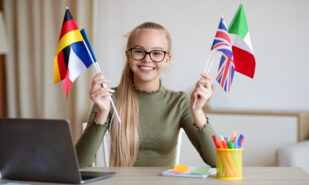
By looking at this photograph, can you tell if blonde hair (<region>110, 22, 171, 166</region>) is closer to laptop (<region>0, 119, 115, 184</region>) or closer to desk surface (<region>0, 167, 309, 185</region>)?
desk surface (<region>0, 167, 309, 185</region>)

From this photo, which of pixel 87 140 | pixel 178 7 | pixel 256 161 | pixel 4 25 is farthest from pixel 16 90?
pixel 87 140

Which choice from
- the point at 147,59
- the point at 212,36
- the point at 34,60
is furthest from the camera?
the point at 34,60

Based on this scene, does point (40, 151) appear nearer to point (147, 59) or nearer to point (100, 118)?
point (100, 118)

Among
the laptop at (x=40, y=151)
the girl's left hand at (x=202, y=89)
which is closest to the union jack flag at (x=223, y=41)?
the girl's left hand at (x=202, y=89)

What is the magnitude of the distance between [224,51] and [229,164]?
45 cm

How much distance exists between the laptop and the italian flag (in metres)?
0.67

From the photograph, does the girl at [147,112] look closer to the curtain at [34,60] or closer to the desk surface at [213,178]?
the desk surface at [213,178]

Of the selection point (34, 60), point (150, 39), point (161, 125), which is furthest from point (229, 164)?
point (34, 60)

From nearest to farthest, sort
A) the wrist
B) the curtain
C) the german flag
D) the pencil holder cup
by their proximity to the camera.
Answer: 1. the pencil holder cup
2. the german flag
3. the wrist
4. the curtain

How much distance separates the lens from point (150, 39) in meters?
1.92

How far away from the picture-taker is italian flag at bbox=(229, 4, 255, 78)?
1590 mm

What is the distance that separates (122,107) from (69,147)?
73 cm

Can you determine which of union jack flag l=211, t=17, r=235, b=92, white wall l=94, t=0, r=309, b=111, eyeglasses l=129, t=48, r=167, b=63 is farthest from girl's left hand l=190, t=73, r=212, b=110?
white wall l=94, t=0, r=309, b=111

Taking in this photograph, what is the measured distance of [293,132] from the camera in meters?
2.92
